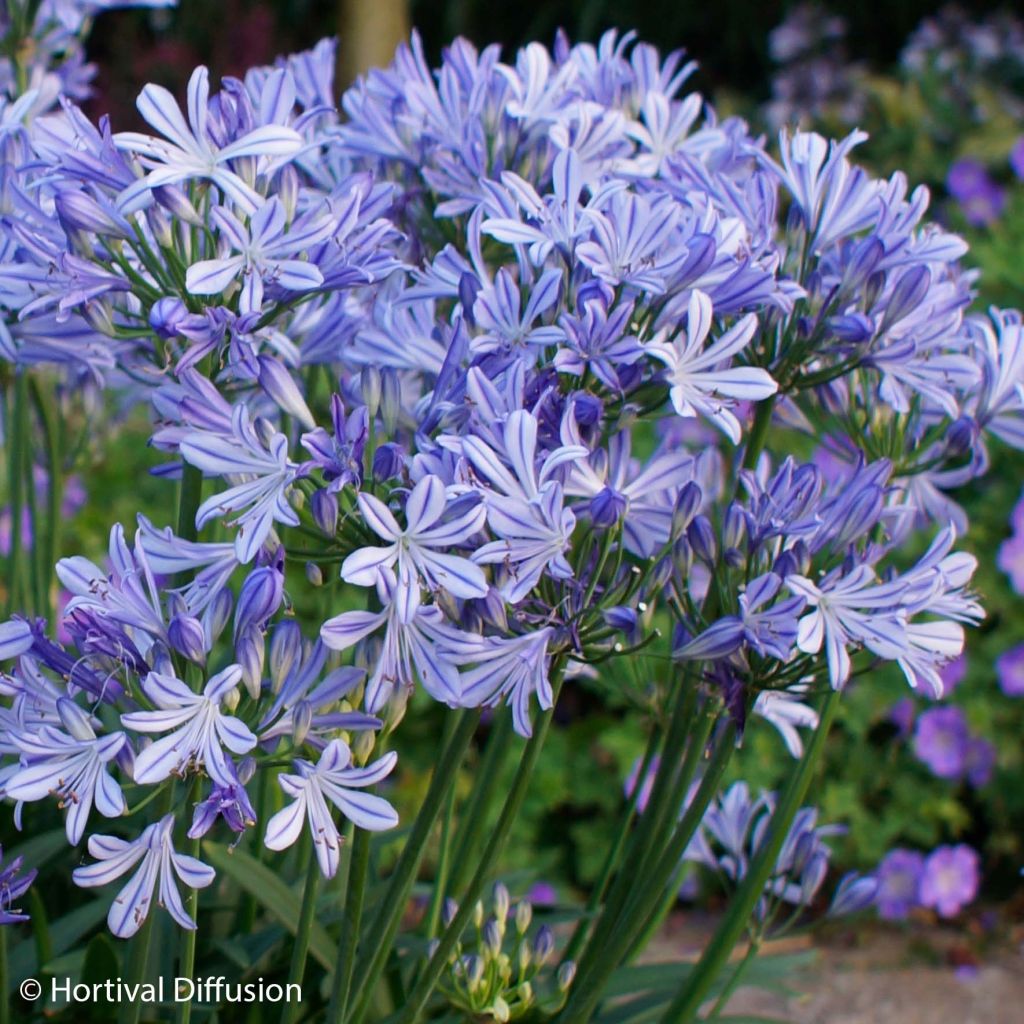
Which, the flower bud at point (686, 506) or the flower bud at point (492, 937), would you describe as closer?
the flower bud at point (686, 506)

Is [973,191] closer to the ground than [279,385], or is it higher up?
higher up

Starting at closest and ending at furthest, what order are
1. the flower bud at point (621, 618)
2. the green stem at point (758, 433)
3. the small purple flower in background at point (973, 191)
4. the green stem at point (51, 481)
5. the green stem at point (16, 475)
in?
the flower bud at point (621, 618) < the green stem at point (758, 433) < the green stem at point (16, 475) < the green stem at point (51, 481) < the small purple flower in background at point (973, 191)

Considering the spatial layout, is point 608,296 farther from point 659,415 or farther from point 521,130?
point 521,130

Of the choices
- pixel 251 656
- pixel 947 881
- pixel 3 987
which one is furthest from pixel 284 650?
pixel 947 881

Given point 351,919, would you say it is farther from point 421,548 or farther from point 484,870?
point 421,548

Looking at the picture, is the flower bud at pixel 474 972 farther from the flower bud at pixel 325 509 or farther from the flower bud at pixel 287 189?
the flower bud at pixel 287 189

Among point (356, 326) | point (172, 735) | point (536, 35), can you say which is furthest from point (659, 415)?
point (536, 35)

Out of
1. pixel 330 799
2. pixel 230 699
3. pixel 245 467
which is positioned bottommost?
pixel 330 799

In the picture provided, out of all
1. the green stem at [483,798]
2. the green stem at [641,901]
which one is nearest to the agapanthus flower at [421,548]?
the green stem at [641,901]
